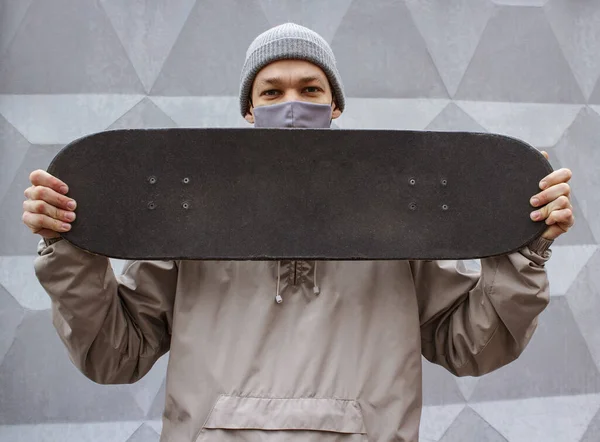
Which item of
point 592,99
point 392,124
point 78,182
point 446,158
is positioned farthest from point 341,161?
point 592,99

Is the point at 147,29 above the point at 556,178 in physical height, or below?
above

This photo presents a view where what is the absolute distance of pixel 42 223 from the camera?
173cm

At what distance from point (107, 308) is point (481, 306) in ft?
3.03

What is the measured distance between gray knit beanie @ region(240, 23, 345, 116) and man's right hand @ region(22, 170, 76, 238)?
63cm

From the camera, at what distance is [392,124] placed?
386 centimetres

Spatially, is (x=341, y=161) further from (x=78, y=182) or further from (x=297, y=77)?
(x=78, y=182)

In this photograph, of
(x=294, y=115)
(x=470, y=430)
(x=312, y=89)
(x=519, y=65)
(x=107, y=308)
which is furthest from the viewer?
(x=519, y=65)

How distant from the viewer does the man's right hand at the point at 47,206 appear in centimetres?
172

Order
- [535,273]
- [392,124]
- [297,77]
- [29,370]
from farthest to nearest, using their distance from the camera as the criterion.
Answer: [392,124], [29,370], [297,77], [535,273]

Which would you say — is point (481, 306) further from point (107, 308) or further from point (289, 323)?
point (107, 308)

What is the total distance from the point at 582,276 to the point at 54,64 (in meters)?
2.88

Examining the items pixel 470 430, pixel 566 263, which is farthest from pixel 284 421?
pixel 566 263

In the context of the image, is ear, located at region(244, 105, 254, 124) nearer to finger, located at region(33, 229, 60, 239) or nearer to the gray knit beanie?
the gray knit beanie

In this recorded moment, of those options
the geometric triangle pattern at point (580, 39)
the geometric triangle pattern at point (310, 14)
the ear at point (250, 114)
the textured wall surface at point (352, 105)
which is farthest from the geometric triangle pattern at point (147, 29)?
the geometric triangle pattern at point (580, 39)
